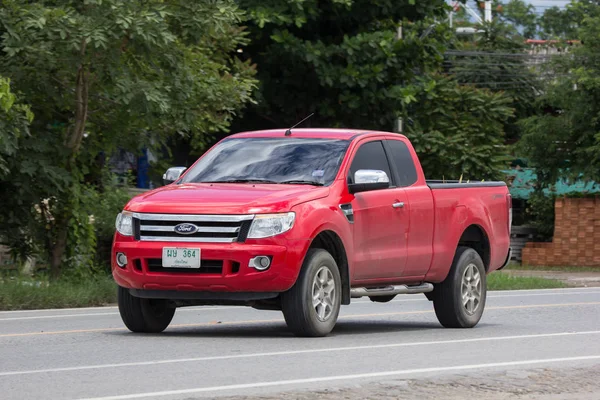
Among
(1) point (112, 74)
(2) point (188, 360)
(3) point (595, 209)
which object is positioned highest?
(1) point (112, 74)

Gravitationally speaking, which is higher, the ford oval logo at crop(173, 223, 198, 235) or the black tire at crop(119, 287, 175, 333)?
the ford oval logo at crop(173, 223, 198, 235)

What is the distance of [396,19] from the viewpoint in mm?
33625

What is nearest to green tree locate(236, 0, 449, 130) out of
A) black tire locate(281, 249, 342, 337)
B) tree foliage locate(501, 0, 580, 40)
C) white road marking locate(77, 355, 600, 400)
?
black tire locate(281, 249, 342, 337)

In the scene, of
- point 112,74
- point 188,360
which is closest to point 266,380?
point 188,360

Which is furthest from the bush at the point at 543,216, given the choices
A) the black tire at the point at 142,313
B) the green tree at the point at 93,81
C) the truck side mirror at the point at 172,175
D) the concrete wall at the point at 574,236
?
the black tire at the point at 142,313

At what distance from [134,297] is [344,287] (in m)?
1.87

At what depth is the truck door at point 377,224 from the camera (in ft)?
42.8

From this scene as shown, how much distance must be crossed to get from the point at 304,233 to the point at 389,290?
1.81 metres

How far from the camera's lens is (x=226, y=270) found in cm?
1181

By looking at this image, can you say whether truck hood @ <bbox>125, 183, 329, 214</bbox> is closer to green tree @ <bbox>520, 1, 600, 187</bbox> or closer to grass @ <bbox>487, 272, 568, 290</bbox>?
grass @ <bbox>487, 272, 568, 290</bbox>

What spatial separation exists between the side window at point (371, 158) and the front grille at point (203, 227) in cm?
175

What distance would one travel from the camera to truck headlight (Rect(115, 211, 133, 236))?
12.2 metres

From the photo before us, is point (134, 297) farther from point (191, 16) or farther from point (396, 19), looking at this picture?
point (396, 19)

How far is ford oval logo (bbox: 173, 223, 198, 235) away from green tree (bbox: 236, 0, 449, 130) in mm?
18195
